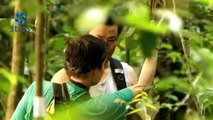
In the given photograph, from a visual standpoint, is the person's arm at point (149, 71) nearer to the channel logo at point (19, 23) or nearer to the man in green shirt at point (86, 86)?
the man in green shirt at point (86, 86)

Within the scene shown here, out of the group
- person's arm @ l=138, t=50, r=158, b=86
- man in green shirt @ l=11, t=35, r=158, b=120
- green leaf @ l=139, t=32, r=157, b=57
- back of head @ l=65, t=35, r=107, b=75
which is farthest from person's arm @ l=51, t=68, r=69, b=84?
green leaf @ l=139, t=32, r=157, b=57

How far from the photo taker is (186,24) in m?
1.82

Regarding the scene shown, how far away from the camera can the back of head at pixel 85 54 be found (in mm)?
1736

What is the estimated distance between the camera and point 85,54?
174 centimetres

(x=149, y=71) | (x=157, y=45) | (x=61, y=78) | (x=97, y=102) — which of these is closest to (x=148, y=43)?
(x=157, y=45)

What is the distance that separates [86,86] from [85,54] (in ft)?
0.54

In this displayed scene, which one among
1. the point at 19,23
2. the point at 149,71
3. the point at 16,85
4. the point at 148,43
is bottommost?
the point at 16,85

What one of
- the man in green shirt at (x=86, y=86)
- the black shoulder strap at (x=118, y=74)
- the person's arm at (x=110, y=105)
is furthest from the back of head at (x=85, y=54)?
the black shoulder strap at (x=118, y=74)

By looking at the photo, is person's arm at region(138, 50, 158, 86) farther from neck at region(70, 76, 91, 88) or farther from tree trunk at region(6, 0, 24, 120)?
tree trunk at region(6, 0, 24, 120)

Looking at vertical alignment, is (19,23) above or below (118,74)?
above

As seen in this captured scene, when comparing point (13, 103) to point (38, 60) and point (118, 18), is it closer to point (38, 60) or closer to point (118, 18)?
point (38, 60)

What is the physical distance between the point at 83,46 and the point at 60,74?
0.89 feet

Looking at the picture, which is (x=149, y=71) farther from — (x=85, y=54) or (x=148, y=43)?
(x=148, y=43)

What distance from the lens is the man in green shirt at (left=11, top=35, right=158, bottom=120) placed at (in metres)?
1.74
